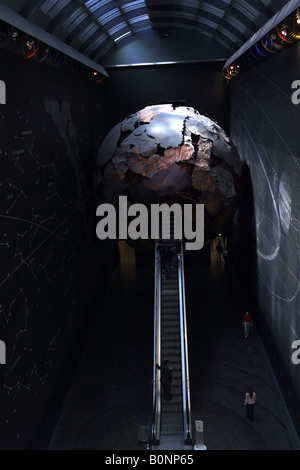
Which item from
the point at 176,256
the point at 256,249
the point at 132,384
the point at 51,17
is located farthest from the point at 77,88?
the point at 132,384

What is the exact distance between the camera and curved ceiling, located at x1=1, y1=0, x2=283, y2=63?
34.7 ft

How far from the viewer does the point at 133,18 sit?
54.2 ft

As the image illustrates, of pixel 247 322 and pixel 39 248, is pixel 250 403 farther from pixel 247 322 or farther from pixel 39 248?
pixel 39 248

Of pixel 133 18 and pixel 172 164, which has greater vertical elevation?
pixel 133 18

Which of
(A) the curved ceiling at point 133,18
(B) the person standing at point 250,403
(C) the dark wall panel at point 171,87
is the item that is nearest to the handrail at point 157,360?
(B) the person standing at point 250,403

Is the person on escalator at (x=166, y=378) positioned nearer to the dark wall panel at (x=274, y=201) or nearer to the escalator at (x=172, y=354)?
the escalator at (x=172, y=354)

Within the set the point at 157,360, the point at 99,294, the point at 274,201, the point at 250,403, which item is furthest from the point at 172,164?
the point at 250,403

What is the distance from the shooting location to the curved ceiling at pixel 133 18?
1057 cm

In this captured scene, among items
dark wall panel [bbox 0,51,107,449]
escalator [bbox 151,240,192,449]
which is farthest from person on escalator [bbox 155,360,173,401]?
dark wall panel [bbox 0,51,107,449]

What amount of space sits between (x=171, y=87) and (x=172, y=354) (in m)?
11.9

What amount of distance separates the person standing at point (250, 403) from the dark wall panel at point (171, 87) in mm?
12317

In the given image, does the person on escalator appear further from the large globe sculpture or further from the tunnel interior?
the large globe sculpture

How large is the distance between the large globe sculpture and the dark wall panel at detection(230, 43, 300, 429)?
3.55 feet

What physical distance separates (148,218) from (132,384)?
14.7 ft
